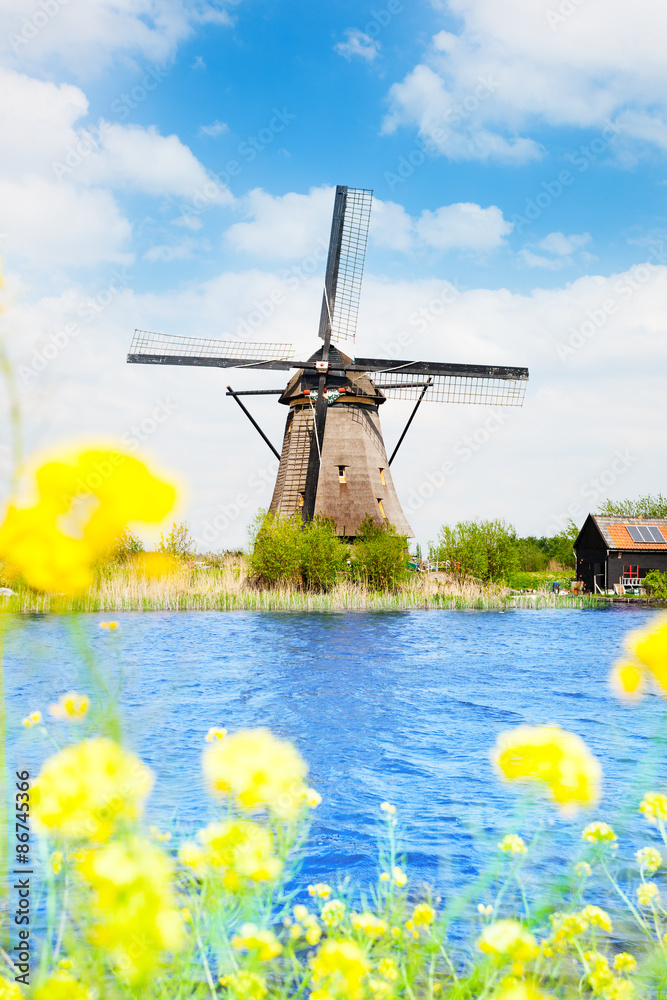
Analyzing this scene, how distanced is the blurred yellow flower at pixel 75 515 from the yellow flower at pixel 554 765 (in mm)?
959

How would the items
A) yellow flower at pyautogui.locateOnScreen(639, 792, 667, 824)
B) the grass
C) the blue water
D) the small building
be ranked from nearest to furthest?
yellow flower at pyautogui.locateOnScreen(639, 792, 667, 824)
the blue water
the grass
the small building

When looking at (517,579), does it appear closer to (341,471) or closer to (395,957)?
(341,471)

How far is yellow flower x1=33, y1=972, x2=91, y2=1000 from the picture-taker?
132cm

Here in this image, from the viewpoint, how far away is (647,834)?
176 inches

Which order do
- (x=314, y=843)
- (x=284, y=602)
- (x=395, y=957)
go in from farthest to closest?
(x=284, y=602), (x=314, y=843), (x=395, y=957)

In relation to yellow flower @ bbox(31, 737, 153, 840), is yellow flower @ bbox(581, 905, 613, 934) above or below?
below

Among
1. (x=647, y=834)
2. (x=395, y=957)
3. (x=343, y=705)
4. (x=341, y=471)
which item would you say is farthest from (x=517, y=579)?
(x=395, y=957)

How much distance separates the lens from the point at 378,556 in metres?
21.4

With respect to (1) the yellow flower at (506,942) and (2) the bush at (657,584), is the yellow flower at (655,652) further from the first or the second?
(2) the bush at (657,584)

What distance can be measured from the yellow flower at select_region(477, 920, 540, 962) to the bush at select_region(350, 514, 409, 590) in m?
19.8

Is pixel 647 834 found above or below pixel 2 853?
below

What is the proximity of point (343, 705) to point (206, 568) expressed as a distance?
16.0 m

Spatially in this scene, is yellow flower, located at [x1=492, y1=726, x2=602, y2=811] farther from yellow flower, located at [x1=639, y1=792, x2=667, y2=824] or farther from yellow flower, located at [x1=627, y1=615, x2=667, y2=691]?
yellow flower, located at [x1=639, y1=792, x2=667, y2=824]

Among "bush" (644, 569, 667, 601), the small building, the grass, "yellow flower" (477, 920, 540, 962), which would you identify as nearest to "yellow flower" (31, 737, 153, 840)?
"yellow flower" (477, 920, 540, 962)
